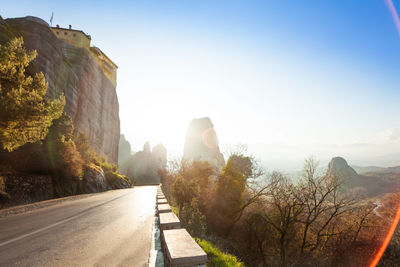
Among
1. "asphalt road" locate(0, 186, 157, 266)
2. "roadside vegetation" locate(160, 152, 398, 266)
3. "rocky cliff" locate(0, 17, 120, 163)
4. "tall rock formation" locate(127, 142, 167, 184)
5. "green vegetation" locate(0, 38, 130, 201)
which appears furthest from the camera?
"tall rock formation" locate(127, 142, 167, 184)

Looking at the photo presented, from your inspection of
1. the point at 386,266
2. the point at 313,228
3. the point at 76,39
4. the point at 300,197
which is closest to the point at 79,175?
the point at 300,197

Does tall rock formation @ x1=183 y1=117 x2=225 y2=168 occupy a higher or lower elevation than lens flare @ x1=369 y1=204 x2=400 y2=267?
higher

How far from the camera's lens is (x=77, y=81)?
36219 mm

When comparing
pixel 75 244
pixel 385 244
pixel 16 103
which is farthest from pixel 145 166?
pixel 75 244

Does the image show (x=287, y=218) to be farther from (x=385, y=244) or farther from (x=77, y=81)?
(x=77, y=81)

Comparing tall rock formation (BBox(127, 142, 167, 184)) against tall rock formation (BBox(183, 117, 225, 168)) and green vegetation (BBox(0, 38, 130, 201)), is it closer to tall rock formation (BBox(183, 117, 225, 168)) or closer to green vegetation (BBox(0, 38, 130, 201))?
tall rock formation (BBox(183, 117, 225, 168))

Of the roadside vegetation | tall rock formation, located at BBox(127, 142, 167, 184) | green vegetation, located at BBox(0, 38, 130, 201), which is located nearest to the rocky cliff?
green vegetation, located at BBox(0, 38, 130, 201)

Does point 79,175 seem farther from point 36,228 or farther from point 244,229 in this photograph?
point 244,229

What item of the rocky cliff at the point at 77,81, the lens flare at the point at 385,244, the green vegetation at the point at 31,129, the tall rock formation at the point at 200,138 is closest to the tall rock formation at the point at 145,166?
the tall rock formation at the point at 200,138

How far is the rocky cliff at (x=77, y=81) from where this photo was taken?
26.5 meters

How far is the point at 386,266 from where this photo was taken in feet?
62.8

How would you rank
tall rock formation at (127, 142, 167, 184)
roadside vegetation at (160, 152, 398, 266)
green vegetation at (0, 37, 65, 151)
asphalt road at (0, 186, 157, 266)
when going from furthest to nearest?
tall rock formation at (127, 142, 167, 184), roadside vegetation at (160, 152, 398, 266), green vegetation at (0, 37, 65, 151), asphalt road at (0, 186, 157, 266)

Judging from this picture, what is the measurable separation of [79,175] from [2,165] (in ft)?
25.0

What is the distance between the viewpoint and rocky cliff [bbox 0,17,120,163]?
26531mm
